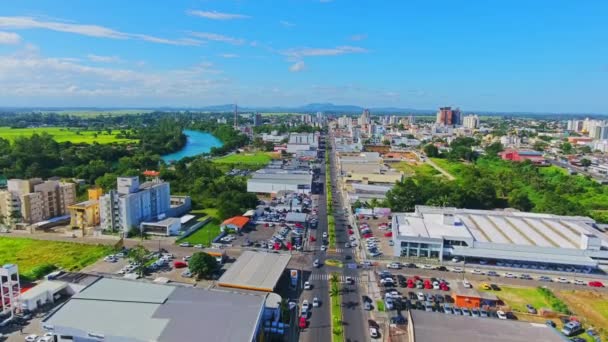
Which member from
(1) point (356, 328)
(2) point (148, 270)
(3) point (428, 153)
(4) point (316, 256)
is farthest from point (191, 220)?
(3) point (428, 153)

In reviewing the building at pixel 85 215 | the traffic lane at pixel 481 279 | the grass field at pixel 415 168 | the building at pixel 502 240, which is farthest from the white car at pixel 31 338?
the grass field at pixel 415 168

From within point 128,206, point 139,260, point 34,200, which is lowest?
point 139,260

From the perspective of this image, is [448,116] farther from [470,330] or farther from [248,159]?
[470,330]

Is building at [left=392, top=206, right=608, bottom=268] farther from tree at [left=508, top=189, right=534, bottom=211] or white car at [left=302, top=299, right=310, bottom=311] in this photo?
white car at [left=302, top=299, right=310, bottom=311]

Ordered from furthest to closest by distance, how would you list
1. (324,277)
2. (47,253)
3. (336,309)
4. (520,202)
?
(520,202) → (47,253) → (324,277) → (336,309)

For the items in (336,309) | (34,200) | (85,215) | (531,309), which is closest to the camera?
(336,309)

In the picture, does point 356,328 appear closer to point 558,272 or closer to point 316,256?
point 316,256

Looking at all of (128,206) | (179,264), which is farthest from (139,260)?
(128,206)
